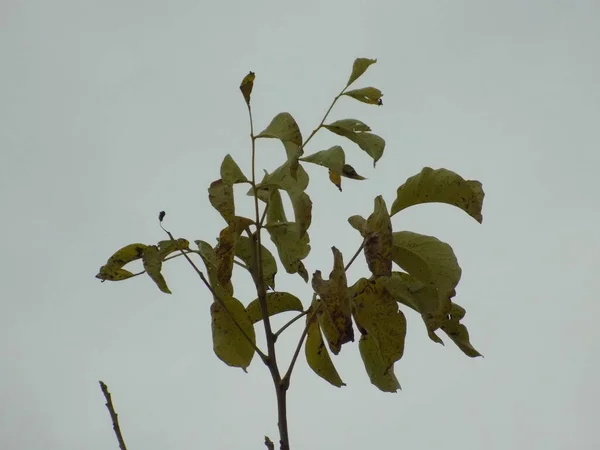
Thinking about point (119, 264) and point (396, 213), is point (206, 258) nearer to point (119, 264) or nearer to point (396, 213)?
point (119, 264)

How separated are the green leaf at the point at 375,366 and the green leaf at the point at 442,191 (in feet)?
1.06

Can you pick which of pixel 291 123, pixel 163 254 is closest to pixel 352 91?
pixel 291 123

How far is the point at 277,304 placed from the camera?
1678mm

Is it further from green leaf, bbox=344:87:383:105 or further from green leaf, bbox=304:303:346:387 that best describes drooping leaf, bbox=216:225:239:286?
green leaf, bbox=344:87:383:105

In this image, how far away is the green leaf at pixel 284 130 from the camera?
1.57 meters

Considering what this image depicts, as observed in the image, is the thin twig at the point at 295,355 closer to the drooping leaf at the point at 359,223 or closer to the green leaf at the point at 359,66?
the drooping leaf at the point at 359,223

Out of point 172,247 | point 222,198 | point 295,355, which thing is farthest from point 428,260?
point 172,247

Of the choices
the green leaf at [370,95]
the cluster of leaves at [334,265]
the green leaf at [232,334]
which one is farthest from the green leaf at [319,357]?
the green leaf at [370,95]

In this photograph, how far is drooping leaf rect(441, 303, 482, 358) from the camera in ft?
5.21

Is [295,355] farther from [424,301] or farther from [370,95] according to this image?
[370,95]

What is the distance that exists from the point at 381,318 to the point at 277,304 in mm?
336

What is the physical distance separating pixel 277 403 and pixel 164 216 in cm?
48

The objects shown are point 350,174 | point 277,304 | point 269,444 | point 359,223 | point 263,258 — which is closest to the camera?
point 269,444

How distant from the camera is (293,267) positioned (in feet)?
5.67
